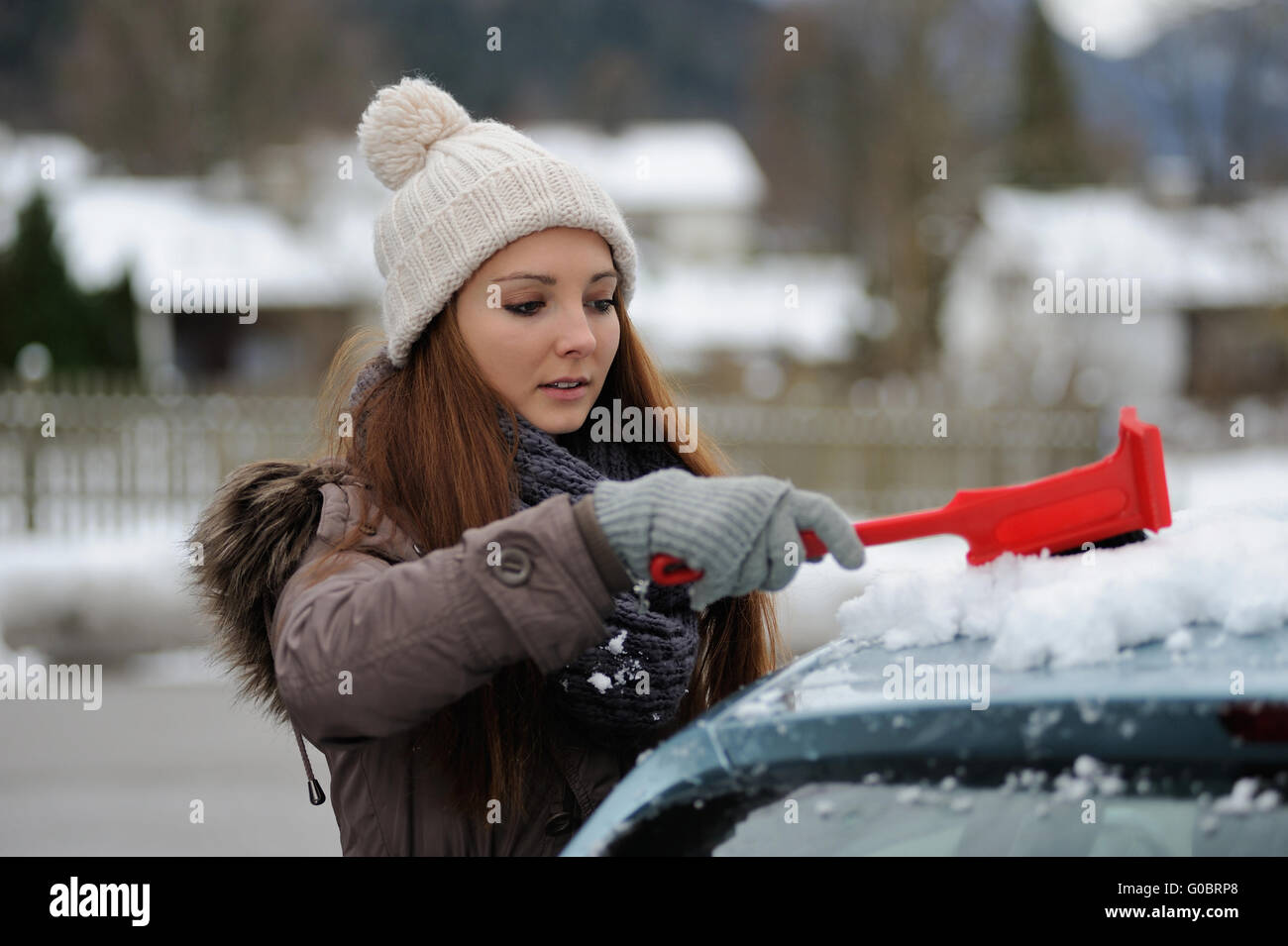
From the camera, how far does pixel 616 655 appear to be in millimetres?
1771

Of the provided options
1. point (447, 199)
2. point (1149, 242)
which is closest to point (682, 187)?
point (1149, 242)

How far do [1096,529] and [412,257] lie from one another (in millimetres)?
1099

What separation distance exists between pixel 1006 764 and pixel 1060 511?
0.40 m

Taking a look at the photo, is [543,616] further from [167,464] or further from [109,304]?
[109,304]

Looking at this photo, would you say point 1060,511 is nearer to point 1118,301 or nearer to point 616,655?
point 616,655

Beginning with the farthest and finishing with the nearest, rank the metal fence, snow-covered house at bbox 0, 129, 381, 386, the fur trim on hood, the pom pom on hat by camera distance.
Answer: snow-covered house at bbox 0, 129, 381, 386 < the metal fence < the pom pom on hat < the fur trim on hood

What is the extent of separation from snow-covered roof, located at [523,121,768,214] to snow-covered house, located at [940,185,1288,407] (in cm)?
1033

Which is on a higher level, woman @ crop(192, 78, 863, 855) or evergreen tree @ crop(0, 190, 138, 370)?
evergreen tree @ crop(0, 190, 138, 370)

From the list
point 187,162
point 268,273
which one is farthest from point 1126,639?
point 187,162

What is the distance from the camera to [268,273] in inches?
1163

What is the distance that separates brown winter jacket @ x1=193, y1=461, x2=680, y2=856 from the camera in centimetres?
142

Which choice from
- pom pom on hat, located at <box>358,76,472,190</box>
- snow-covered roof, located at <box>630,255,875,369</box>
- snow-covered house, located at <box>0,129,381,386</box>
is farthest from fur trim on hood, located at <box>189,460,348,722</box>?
snow-covered roof, located at <box>630,255,875,369</box>

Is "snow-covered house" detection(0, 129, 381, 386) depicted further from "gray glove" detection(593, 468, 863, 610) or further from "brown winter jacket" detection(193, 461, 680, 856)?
"gray glove" detection(593, 468, 863, 610)

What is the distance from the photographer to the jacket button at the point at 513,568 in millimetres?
1410
